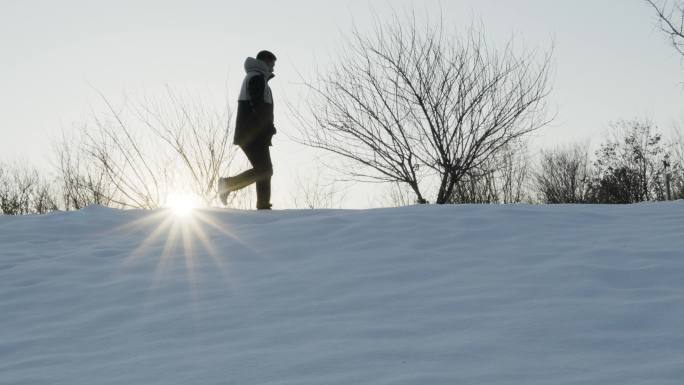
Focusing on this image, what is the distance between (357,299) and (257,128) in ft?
11.3

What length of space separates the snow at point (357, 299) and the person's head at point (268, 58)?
1.78 meters

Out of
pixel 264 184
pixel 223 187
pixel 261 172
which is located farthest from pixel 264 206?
pixel 223 187

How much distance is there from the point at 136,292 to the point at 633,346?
231 centimetres

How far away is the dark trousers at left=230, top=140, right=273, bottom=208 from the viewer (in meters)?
Result: 6.56

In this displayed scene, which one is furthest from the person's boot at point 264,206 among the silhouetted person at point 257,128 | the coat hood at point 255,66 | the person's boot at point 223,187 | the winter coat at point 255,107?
the coat hood at point 255,66

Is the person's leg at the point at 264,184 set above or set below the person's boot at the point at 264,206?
above

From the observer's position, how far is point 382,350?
2.74 metres

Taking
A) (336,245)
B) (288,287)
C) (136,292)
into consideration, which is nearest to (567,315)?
(288,287)

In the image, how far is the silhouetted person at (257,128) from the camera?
6555mm

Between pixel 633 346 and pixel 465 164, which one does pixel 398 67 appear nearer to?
pixel 465 164

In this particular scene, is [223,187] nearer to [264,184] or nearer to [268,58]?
[264,184]

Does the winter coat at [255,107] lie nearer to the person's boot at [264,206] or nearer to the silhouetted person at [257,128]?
the silhouetted person at [257,128]

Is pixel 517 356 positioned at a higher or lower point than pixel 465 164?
lower

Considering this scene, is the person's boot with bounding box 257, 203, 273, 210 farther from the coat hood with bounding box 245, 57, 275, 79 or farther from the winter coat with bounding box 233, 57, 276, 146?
the coat hood with bounding box 245, 57, 275, 79
